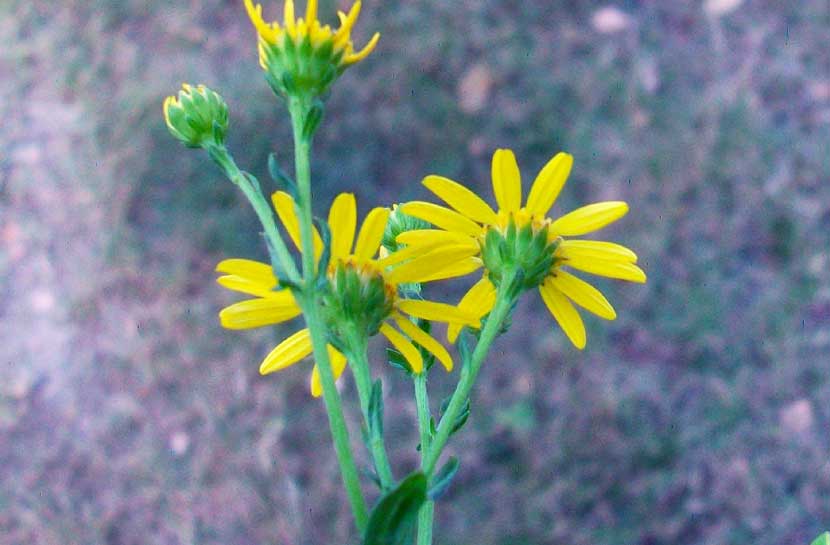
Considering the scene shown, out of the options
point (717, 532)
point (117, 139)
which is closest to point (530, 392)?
point (717, 532)

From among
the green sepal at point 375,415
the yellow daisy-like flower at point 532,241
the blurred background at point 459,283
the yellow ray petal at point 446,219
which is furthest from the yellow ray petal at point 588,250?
the blurred background at point 459,283

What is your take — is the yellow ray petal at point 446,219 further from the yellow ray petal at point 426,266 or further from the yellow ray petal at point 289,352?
the yellow ray petal at point 289,352

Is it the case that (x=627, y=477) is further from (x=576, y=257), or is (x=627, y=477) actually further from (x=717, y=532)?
(x=576, y=257)

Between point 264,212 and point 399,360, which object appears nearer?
point 264,212

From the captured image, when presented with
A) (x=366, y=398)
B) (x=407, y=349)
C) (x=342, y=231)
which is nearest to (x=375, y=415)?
(x=366, y=398)

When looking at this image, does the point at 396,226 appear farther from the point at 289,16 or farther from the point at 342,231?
the point at 289,16
